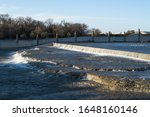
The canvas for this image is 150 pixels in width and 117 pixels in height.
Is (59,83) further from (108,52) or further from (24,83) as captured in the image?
(108,52)

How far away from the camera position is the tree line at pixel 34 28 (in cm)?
4762

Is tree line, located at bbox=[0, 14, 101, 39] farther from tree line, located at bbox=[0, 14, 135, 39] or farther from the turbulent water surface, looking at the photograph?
the turbulent water surface

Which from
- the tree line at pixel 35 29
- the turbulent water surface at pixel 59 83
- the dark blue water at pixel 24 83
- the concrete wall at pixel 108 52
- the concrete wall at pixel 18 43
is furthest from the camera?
the tree line at pixel 35 29

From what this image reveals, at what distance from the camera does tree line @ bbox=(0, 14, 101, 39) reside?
47.6 metres

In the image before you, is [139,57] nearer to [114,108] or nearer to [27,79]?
[27,79]

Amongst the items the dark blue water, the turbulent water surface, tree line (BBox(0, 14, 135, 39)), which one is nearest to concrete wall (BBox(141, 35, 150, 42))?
tree line (BBox(0, 14, 135, 39))

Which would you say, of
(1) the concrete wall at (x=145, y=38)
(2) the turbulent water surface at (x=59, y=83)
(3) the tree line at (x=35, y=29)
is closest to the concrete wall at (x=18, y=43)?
(3) the tree line at (x=35, y=29)

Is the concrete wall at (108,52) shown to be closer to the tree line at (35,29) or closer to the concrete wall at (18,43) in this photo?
the concrete wall at (18,43)

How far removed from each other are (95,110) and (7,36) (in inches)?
1633

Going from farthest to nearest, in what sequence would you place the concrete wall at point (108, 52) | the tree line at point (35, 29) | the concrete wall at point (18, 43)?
the tree line at point (35, 29) → the concrete wall at point (18, 43) → the concrete wall at point (108, 52)

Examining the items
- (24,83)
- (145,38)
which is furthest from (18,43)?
(24,83)

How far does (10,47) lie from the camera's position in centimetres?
4019

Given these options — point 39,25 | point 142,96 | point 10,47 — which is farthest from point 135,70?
point 39,25

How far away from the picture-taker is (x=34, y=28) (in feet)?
169
